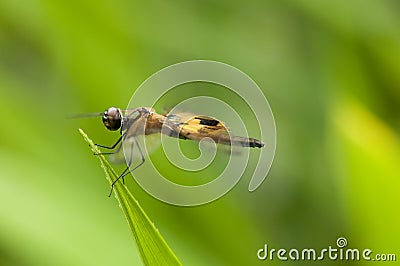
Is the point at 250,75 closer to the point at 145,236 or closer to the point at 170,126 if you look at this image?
the point at 170,126

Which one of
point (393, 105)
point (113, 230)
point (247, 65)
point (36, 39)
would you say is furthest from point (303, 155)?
point (36, 39)

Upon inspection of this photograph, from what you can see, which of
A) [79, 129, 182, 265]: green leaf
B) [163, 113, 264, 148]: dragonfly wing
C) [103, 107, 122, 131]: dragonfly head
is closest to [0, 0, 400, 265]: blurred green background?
[163, 113, 264, 148]: dragonfly wing

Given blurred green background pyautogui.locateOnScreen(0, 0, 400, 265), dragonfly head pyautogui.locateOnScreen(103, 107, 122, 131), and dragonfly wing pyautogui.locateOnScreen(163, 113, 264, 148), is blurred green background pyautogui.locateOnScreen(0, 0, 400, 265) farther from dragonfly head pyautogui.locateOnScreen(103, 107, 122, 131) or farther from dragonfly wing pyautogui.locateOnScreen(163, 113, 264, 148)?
dragonfly head pyautogui.locateOnScreen(103, 107, 122, 131)

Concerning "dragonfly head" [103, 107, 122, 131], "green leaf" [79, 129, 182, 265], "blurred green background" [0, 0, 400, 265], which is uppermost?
"blurred green background" [0, 0, 400, 265]

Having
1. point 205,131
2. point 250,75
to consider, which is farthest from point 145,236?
point 250,75

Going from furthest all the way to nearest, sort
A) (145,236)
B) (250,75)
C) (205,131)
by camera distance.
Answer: (250,75) < (205,131) < (145,236)

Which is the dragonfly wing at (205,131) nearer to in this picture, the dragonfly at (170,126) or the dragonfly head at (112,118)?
the dragonfly at (170,126)
